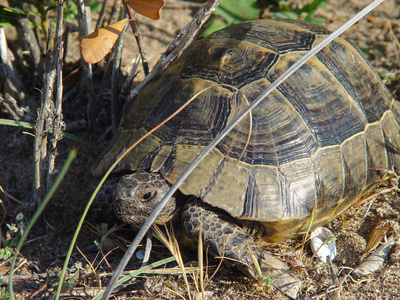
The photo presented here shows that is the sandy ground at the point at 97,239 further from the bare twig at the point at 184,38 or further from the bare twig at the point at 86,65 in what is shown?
the bare twig at the point at 184,38

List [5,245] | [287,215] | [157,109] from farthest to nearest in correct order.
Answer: [157,109] → [5,245] → [287,215]

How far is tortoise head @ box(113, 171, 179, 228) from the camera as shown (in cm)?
233

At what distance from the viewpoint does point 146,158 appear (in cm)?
245

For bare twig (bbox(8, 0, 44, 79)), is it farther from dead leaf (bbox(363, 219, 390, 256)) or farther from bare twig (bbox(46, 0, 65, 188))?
dead leaf (bbox(363, 219, 390, 256))

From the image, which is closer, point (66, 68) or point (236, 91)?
point (236, 91)

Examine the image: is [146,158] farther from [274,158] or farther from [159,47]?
[159,47]

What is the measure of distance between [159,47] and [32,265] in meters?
2.48

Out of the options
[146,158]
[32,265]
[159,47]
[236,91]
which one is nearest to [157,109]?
[146,158]

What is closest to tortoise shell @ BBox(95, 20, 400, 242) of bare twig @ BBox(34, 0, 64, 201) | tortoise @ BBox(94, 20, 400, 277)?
tortoise @ BBox(94, 20, 400, 277)

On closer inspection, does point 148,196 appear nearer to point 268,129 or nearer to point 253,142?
point 253,142

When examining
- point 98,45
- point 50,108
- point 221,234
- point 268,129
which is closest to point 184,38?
point 98,45

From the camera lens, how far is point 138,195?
91.9 inches

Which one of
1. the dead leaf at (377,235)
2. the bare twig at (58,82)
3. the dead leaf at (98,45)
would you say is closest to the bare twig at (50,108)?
the bare twig at (58,82)

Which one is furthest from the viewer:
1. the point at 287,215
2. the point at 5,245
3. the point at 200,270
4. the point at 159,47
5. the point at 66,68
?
the point at 159,47
